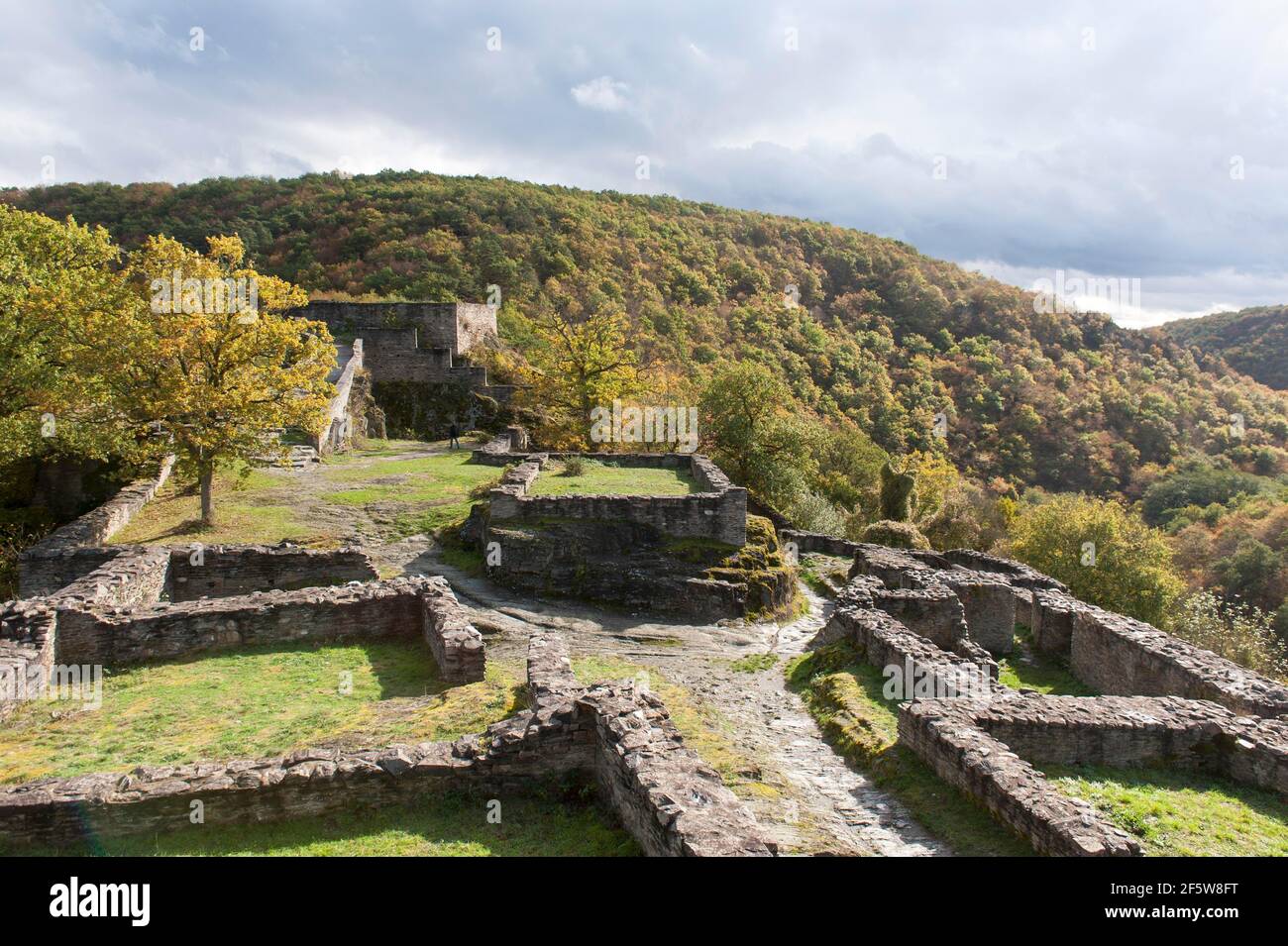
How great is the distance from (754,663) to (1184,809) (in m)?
6.27

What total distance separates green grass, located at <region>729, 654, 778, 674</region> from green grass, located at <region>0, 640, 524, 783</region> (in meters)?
4.38

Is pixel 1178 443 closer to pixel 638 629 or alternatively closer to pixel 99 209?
pixel 638 629

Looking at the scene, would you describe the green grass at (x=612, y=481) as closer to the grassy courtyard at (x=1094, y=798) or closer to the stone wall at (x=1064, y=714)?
the stone wall at (x=1064, y=714)

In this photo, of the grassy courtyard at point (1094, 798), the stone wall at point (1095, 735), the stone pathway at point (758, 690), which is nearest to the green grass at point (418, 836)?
the stone pathway at point (758, 690)

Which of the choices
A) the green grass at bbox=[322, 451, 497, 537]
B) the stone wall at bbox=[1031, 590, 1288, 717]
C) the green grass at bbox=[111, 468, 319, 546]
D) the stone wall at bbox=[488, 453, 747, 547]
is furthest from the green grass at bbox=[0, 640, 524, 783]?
the stone wall at bbox=[1031, 590, 1288, 717]

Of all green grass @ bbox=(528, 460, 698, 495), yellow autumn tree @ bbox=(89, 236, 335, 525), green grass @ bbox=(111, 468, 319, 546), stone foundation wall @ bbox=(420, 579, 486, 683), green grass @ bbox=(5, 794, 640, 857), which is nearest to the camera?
green grass @ bbox=(5, 794, 640, 857)

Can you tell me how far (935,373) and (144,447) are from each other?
239 ft

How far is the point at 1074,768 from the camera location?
9422 millimetres

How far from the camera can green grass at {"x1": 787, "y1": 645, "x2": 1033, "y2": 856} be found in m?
7.64

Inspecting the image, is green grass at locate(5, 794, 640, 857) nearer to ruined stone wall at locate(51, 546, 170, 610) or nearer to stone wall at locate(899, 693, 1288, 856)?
stone wall at locate(899, 693, 1288, 856)

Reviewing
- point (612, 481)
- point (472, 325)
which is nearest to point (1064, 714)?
point (612, 481)

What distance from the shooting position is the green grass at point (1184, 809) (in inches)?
306

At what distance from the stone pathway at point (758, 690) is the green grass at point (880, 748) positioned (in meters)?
0.17

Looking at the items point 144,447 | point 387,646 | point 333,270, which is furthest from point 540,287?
point 387,646
